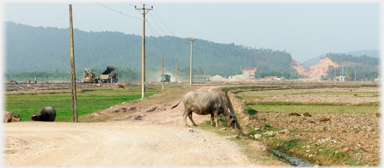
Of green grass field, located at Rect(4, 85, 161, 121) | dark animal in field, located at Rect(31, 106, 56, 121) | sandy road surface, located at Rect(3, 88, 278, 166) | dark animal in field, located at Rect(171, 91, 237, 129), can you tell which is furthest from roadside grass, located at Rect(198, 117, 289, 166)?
green grass field, located at Rect(4, 85, 161, 121)

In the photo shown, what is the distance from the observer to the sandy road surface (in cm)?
1400

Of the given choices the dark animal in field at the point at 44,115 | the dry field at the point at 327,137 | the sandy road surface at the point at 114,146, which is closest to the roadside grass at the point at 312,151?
the dry field at the point at 327,137

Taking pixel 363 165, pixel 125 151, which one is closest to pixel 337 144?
pixel 363 165

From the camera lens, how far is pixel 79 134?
19.4 meters

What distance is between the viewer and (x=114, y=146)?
16406mm

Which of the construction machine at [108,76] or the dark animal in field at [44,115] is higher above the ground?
the construction machine at [108,76]

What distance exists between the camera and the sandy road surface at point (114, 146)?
14.0m

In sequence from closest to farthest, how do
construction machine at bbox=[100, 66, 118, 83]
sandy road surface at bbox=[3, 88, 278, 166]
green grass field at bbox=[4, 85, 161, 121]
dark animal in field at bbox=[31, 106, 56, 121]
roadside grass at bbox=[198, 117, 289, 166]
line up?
1. sandy road surface at bbox=[3, 88, 278, 166]
2. roadside grass at bbox=[198, 117, 289, 166]
3. dark animal in field at bbox=[31, 106, 56, 121]
4. green grass field at bbox=[4, 85, 161, 121]
5. construction machine at bbox=[100, 66, 118, 83]

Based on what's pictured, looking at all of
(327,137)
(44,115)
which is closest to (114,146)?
(327,137)

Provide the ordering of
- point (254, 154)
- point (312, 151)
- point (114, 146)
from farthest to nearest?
point (312, 151) < point (114, 146) < point (254, 154)

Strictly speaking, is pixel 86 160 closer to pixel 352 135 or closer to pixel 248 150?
pixel 248 150

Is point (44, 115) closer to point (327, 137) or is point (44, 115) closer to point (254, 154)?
point (254, 154)

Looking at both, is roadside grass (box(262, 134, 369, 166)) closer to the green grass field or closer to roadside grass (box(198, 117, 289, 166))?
roadside grass (box(198, 117, 289, 166))

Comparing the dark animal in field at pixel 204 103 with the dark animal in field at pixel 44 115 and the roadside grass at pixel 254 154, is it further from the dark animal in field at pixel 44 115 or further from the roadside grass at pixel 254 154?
the dark animal in field at pixel 44 115
